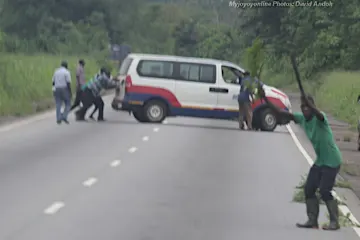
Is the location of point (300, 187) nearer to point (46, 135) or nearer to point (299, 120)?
point (299, 120)

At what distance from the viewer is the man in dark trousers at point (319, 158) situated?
1248cm

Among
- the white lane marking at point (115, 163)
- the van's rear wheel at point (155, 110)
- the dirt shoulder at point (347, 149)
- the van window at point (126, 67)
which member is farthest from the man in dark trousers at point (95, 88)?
the white lane marking at point (115, 163)

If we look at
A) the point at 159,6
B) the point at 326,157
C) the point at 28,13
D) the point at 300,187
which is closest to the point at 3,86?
the point at 300,187

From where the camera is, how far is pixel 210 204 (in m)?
14.9

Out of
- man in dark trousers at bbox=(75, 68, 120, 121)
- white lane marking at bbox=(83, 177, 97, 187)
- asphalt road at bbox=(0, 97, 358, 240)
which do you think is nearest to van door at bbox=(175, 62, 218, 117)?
man in dark trousers at bbox=(75, 68, 120, 121)

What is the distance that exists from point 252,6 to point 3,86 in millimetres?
28189

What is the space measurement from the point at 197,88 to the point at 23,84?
11.3 m

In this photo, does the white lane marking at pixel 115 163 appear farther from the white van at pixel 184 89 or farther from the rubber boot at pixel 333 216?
the white van at pixel 184 89

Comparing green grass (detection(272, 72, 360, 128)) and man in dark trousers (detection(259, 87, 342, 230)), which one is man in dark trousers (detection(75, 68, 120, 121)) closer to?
green grass (detection(272, 72, 360, 128))

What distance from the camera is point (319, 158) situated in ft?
42.3

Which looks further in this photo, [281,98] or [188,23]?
[188,23]

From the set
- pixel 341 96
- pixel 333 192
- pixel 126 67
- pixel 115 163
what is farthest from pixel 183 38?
pixel 333 192

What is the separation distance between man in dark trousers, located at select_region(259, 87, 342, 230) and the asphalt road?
28 centimetres

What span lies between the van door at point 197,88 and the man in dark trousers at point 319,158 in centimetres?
1857
